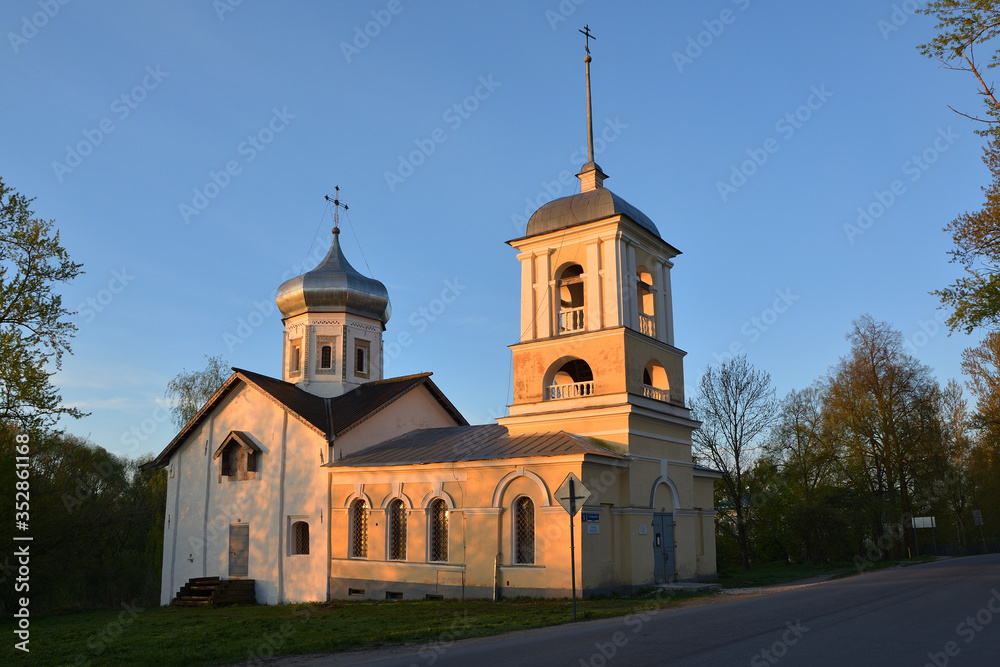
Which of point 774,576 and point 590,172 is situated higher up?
point 590,172

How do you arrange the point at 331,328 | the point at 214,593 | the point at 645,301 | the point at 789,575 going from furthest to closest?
the point at 331,328 → the point at 789,575 → the point at 214,593 → the point at 645,301

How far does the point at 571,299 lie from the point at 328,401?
35.5 ft

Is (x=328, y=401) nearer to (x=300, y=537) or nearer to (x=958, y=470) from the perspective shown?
(x=300, y=537)

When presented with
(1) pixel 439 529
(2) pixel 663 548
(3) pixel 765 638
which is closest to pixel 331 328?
(1) pixel 439 529

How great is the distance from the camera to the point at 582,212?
22266 mm

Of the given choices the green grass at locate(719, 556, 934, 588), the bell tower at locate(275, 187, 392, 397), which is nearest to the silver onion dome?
the bell tower at locate(275, 187, 392, 397)

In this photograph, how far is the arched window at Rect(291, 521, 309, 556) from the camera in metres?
24.7

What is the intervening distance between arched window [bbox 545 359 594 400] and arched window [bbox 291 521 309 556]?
9397 mm

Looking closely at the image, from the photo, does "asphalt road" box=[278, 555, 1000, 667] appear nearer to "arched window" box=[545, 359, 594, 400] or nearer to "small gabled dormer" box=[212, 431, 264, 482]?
"arched window" box=[545, 359, 594, 400]

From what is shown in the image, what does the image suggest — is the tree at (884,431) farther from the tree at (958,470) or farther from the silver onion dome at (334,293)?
the silver onion dome at (334,293)

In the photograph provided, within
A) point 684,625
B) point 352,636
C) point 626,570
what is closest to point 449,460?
point 626,570

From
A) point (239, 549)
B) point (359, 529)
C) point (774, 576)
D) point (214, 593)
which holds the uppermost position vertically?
point (359, 529)

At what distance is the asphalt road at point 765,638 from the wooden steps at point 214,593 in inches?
584

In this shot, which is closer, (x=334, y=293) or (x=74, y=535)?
(x=74, y=535)
